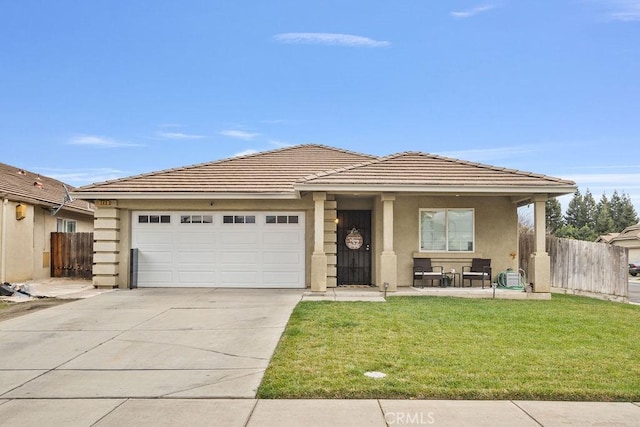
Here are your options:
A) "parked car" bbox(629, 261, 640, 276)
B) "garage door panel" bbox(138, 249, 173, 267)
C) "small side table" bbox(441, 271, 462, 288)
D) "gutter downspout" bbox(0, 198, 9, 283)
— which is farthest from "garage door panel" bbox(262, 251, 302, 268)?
"parked car" bbox(629, 261, 640, 276)

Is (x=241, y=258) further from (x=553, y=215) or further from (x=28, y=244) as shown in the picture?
(x=553, y=215)

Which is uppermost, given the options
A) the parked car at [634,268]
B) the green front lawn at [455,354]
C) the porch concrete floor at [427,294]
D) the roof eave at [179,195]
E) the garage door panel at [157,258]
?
the roof eave at [179,195]

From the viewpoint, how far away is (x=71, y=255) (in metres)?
19.0

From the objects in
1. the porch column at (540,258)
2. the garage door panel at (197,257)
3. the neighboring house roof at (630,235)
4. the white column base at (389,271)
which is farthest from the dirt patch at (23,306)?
the neighboring house roof at (630,235)

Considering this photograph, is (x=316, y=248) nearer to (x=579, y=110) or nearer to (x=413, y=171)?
(x=413, y=171)

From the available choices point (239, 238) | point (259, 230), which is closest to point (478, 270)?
point (259, 230)

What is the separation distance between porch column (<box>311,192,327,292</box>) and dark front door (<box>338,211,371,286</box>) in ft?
7.80

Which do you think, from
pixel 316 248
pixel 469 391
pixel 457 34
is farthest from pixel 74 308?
pixel 457 34

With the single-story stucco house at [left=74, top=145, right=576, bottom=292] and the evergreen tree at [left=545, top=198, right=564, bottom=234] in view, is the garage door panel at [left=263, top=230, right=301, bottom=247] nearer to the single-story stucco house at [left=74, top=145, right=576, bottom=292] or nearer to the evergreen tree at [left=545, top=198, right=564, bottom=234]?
the single-story stucco house at [left=74, top=145, right=576, bottom=292]

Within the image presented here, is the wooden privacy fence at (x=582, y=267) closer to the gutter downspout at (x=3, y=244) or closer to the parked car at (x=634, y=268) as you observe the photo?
the gutter downspout at (x=3, y=244)

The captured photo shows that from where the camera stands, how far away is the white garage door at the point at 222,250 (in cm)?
1501

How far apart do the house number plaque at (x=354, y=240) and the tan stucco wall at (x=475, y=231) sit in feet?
4.25

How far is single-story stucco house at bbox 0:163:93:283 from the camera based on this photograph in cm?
1625

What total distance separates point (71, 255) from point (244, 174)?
843 cm
